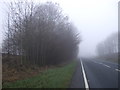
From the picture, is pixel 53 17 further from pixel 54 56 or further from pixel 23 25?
pixel 23 25

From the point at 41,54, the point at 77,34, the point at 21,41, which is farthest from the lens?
the point at 77,34

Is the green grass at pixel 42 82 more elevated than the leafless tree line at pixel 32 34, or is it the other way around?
the leafless tree line at pixel 32 34

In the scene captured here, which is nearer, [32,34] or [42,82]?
[42,82]

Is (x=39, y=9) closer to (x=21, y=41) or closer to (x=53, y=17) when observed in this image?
(x=21, y=41)

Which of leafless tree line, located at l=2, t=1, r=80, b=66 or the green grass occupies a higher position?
leafless tree line, located at l=2, t=1, r=80, b=66

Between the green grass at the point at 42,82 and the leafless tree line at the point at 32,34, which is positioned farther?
the leafless tree line at the point at 32,34

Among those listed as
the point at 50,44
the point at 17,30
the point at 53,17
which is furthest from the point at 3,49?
the point at 53,17

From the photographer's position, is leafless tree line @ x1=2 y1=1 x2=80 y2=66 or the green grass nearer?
the green grass

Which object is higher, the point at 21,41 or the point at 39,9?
the point at 39,9

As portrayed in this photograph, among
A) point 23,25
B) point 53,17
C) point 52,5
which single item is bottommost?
point 23,25

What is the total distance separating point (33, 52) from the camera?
26.9 metres

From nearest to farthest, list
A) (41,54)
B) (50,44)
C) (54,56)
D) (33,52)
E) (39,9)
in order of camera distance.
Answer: (39,9) < (33,52) < (41,54) < (50,44) < (54,56)

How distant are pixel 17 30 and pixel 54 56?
14.0m

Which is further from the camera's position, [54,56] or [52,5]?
[54,56]
